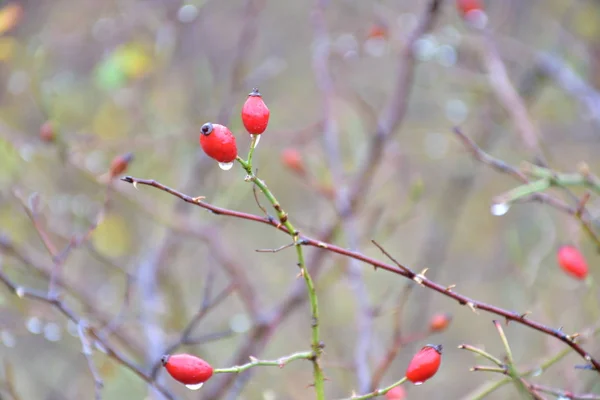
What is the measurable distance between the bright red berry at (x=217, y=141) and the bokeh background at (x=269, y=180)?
2.98 feet

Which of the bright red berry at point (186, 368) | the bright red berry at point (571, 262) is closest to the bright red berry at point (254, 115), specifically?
the bright red berry at point (186, 368)

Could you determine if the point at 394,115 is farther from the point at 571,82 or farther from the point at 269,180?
the point at 269,180

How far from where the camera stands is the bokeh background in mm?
2375

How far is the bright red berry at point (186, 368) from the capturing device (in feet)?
3.14

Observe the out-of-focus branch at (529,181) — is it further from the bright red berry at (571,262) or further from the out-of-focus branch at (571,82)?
the out-of-focus branch at (571,82)

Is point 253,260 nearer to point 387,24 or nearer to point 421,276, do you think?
point 387,24

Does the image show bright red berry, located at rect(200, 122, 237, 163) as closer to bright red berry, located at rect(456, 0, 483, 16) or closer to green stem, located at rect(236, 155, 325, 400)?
green stem, located at rect(236, 155, 325, 400)

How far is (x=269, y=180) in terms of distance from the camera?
4.33 meters

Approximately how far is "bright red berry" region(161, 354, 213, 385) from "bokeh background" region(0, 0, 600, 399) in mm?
778

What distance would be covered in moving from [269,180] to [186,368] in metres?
3.39

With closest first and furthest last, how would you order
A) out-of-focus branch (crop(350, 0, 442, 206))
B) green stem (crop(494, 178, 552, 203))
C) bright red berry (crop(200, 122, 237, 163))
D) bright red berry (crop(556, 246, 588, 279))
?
bright red berry (crop(200, 122, 237, 163))
green stem (crop(494, 178, 552, 203))
bright red berry (crop(556, 246, 588, 279))
out-of-focus branch (crop(350, 0, 442, 206))

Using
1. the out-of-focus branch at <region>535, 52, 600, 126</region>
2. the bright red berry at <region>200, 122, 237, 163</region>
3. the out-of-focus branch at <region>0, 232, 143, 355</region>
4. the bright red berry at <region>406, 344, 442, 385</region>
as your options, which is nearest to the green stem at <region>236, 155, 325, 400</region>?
the bright red berry at <region>200, 122, 237, 163</region>

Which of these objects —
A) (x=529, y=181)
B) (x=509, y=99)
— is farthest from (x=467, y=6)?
(x=529, y=181)

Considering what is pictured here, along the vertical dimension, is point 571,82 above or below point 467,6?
below
